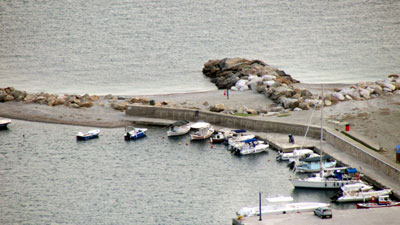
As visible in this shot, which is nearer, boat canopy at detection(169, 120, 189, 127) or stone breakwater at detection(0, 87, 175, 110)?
boat canopy at detection(169, 120, 189, 127)

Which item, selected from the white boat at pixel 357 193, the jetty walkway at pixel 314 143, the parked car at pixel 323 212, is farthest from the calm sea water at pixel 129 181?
the parked car at pixel 323 212

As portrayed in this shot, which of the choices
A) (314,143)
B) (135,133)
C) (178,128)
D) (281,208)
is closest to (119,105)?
(135,133)

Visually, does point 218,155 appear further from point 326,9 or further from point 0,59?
point 326,9

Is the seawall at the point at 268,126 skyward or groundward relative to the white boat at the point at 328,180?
skyward

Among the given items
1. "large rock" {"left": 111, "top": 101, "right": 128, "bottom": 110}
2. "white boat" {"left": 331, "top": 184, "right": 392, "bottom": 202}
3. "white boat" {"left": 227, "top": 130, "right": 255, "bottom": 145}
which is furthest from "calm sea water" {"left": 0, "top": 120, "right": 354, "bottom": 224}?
"large rock" {"left": 111, "top": 101, "right": 128, "bottom": 110}

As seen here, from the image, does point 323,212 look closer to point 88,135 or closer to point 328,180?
point 328,180

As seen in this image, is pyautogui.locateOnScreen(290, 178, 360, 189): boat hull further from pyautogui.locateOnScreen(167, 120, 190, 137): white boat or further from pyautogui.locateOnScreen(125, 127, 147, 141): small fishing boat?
pyautogui.locateOnScreen(125, 127, 147, 141): small fishing boat

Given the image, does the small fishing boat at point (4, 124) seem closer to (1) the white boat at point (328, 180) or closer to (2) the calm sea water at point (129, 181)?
(2) the calm sea water at point (129, 181)
